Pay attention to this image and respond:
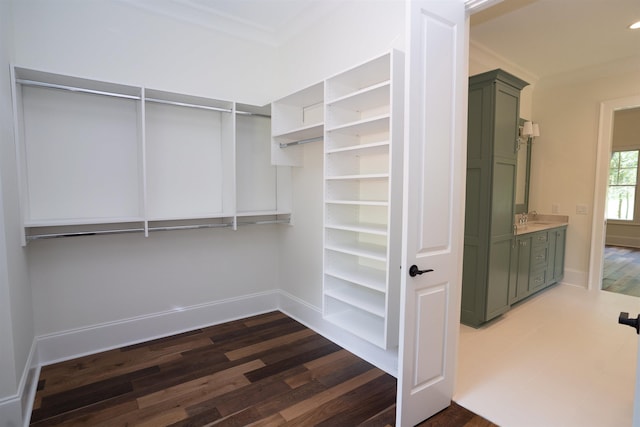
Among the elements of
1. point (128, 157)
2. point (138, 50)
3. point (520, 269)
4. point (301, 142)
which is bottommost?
point (520, 269)

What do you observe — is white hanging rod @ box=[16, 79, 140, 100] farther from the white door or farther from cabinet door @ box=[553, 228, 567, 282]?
cabinet door @ box=[553, 228, 567, 282]

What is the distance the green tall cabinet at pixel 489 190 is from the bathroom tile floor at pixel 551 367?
0.38 metres

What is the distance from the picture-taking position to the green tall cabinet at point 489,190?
323 centimetres

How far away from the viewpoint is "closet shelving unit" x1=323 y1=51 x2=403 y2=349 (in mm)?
2143

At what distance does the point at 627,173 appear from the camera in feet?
26.1

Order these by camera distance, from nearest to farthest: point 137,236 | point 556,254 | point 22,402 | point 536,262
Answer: point 22,402, point 137,236, point 536,262, point 556,254

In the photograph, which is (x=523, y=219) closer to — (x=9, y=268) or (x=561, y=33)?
(x=561, y=33)

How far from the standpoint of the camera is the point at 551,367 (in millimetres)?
2617

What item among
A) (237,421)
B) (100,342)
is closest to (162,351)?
(100,342)

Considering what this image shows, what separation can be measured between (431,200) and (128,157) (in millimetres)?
2544

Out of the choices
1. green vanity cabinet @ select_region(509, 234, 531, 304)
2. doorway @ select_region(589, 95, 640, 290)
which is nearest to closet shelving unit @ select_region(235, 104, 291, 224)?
green vanity cabinet @ select_region(509, 234, 531, 304)

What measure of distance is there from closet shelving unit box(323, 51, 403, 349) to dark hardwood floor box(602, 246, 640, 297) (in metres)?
4.29

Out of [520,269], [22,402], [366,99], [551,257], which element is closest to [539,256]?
[551,257]

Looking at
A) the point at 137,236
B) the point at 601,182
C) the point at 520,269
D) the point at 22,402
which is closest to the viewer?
the point at 22,402
